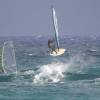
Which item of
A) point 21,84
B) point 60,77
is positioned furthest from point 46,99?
point 60,77

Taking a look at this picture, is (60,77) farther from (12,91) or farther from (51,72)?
(12,91)

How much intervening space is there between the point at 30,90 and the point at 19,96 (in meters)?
3.73

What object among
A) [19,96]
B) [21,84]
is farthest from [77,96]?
[21,84]

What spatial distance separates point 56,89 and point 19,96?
625cm

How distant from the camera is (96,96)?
221ft

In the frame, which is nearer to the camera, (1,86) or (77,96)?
(77,96)

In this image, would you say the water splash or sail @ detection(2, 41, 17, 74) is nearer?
the water splash

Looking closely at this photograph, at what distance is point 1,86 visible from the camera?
77.5m

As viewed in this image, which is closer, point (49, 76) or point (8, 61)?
→ point (49, 76)

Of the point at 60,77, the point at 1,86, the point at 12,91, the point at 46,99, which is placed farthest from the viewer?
the point at 60,77

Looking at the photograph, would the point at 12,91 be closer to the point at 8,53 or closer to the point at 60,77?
the point at 60,77

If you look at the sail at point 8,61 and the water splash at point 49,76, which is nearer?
the water splash at point 49,76

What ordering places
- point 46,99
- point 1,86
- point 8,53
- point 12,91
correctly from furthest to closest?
point 8,53, point 1,86, point 12,91, point 46,99

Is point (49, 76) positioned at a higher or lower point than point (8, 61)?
lower
